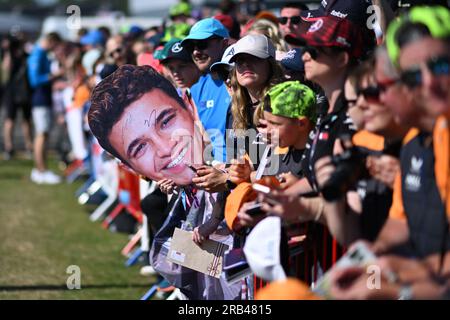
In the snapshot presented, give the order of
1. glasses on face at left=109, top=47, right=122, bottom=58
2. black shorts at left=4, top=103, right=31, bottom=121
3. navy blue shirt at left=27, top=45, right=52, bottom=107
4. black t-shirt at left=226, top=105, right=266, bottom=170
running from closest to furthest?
black t-shirt at left=226, top=105, right=266, bottom=170 < glasses on face at left=109, top=47, right=122, bottom=58 < navy blue shirt at left=27, top=45, right=52, bottom=107 < black shorts at left=4, top=103, right=31, bottom=121

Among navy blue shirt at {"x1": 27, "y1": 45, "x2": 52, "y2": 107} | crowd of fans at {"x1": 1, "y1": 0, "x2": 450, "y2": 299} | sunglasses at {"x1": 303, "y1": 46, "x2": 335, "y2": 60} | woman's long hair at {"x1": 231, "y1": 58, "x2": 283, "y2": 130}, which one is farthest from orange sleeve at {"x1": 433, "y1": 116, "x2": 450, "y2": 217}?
navy blue shirt at {"x1": 27, "y1": 45, "x2": 52, "y2": 107}

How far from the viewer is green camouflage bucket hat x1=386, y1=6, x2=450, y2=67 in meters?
3.31

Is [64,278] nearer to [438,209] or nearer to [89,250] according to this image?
[89,250]

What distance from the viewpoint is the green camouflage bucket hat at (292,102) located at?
15.0ft

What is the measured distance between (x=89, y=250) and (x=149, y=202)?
247cm

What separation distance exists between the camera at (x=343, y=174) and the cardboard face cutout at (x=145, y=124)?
160 centimetres

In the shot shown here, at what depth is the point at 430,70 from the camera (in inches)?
125

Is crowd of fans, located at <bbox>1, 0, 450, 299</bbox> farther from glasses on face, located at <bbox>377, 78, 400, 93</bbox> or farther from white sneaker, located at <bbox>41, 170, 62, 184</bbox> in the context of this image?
white sneaker, located at <bbox>41, 170, 62, 184</bbox>

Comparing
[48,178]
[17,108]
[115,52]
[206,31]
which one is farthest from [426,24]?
[17,108]

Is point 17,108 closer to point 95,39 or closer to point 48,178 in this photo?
point 48,178

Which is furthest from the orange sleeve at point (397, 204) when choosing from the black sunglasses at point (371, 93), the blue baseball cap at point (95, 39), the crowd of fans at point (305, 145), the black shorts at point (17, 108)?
the black shorts at point (17, 108)

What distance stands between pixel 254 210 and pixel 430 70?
1.41 metres
